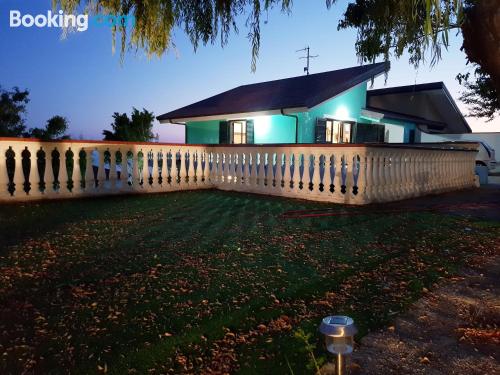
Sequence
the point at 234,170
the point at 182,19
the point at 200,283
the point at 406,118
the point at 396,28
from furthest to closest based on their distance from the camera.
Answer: the point at 406,118, the point at 234,170, the point at 182,19, the point at 396,28, the point at 200,283

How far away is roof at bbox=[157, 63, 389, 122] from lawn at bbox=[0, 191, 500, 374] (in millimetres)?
8566

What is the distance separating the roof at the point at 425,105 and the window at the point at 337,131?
449 cm

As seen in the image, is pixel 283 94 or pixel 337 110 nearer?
pixel 337 110

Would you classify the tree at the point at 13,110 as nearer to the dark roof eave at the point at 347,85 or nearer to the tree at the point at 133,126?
the tree at the point at 133,126

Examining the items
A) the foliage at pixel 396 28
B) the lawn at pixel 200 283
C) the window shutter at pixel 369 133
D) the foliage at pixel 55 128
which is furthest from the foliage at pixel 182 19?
the foliage at pixel 55 128

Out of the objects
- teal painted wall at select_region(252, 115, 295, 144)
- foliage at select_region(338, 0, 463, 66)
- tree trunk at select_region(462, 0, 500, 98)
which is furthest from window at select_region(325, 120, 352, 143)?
tree trunk at select_region(462, 0, 500, 98)

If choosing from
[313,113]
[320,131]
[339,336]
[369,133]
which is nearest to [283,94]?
[313,113]

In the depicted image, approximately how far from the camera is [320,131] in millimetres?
15055

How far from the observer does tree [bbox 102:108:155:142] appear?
24.4 meters

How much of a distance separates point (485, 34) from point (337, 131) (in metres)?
13.4

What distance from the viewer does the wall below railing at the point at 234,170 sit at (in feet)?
25.6

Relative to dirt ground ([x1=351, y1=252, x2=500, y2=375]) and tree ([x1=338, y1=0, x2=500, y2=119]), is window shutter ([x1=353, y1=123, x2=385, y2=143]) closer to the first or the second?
tree ([x1=338, y1=0, x2=500, y2=119])

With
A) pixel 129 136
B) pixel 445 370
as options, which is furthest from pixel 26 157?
pixel 129 136

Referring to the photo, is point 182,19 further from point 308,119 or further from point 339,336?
point 308,119
